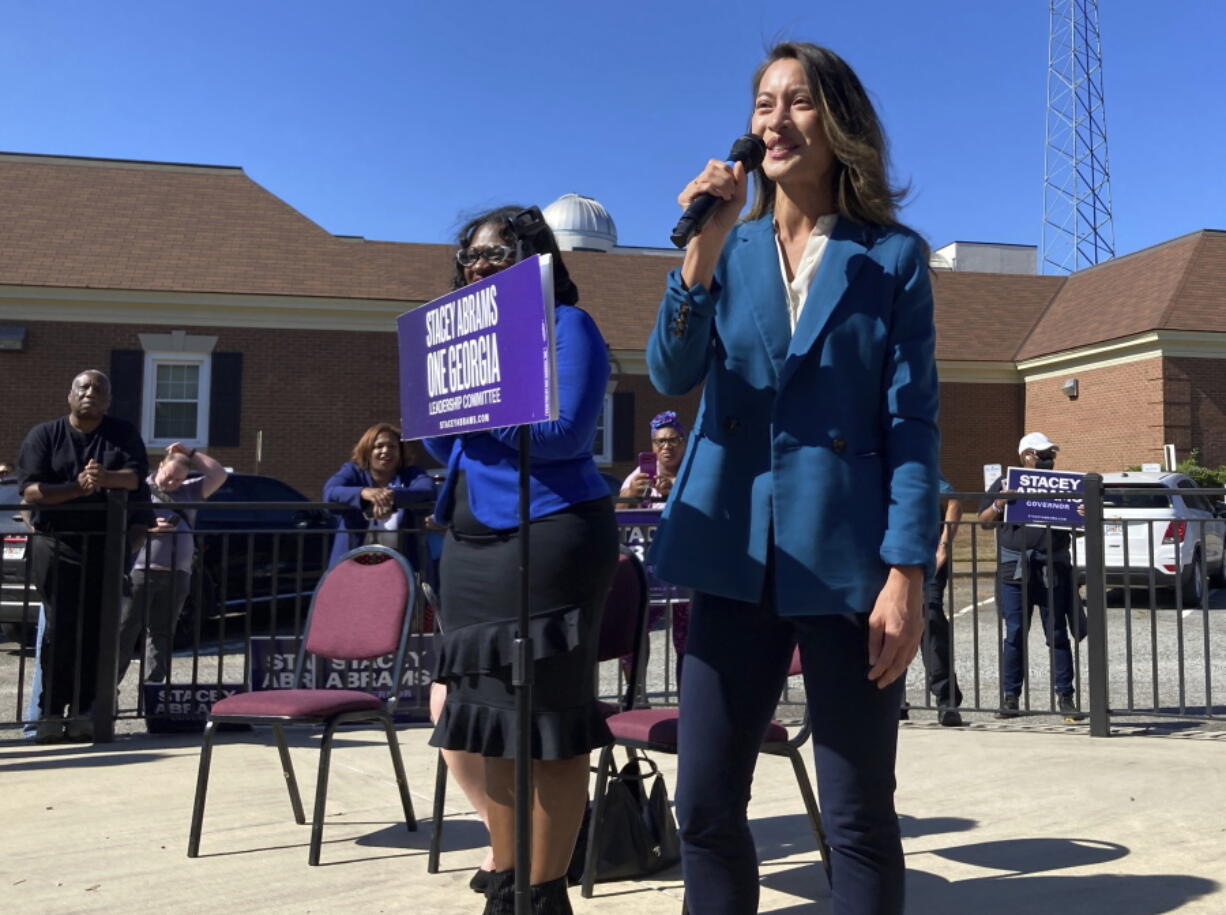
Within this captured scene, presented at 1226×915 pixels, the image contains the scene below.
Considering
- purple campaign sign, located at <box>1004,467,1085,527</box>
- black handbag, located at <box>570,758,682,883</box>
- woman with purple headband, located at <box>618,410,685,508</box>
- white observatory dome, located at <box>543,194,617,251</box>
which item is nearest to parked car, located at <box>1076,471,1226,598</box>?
purple campaign sign, located at <box>1004,467,1085,527</box>

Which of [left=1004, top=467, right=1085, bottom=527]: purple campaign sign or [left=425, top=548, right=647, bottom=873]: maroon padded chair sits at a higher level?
[left=1004, top=467, right=1085, bottom=527]: purple campaign sign

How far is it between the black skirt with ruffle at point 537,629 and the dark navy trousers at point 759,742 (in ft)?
2.28

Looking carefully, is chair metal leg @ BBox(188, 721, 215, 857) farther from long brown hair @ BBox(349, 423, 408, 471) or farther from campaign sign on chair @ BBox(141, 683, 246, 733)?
long brown hair @ BBox(349, 423, 408, 471)

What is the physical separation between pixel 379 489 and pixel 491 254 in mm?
4454

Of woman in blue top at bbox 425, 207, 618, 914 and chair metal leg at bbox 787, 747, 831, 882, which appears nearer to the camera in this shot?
woman in blue top at bbox 425, 207, 618, 914

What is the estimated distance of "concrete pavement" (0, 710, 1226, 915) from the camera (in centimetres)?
372

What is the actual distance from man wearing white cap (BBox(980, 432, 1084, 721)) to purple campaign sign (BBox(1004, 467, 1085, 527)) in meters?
0.08

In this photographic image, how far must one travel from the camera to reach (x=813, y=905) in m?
3.68

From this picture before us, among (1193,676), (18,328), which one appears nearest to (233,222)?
(18,328)

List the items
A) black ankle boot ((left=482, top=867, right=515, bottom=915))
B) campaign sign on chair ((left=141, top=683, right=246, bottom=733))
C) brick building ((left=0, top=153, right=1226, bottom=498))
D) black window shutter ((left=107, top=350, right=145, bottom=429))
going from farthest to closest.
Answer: brick building ((left=0, top=153, right=1226, bottom=498)) < black window shutter ((left=107, top=350, right=145, bottom=429)) < campaign sign on chair ((left=141, top=683, right=246, bottom=733)) < black ankle boot ((left=482, top=867, right=515, bottom=915))

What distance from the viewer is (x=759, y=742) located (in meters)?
2.47

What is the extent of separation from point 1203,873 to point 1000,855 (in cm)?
62

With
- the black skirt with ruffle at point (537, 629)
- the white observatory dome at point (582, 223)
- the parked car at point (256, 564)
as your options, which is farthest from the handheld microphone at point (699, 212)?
the white observatory dome at point (582, 223)

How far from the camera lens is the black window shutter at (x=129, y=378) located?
24.2 meters
